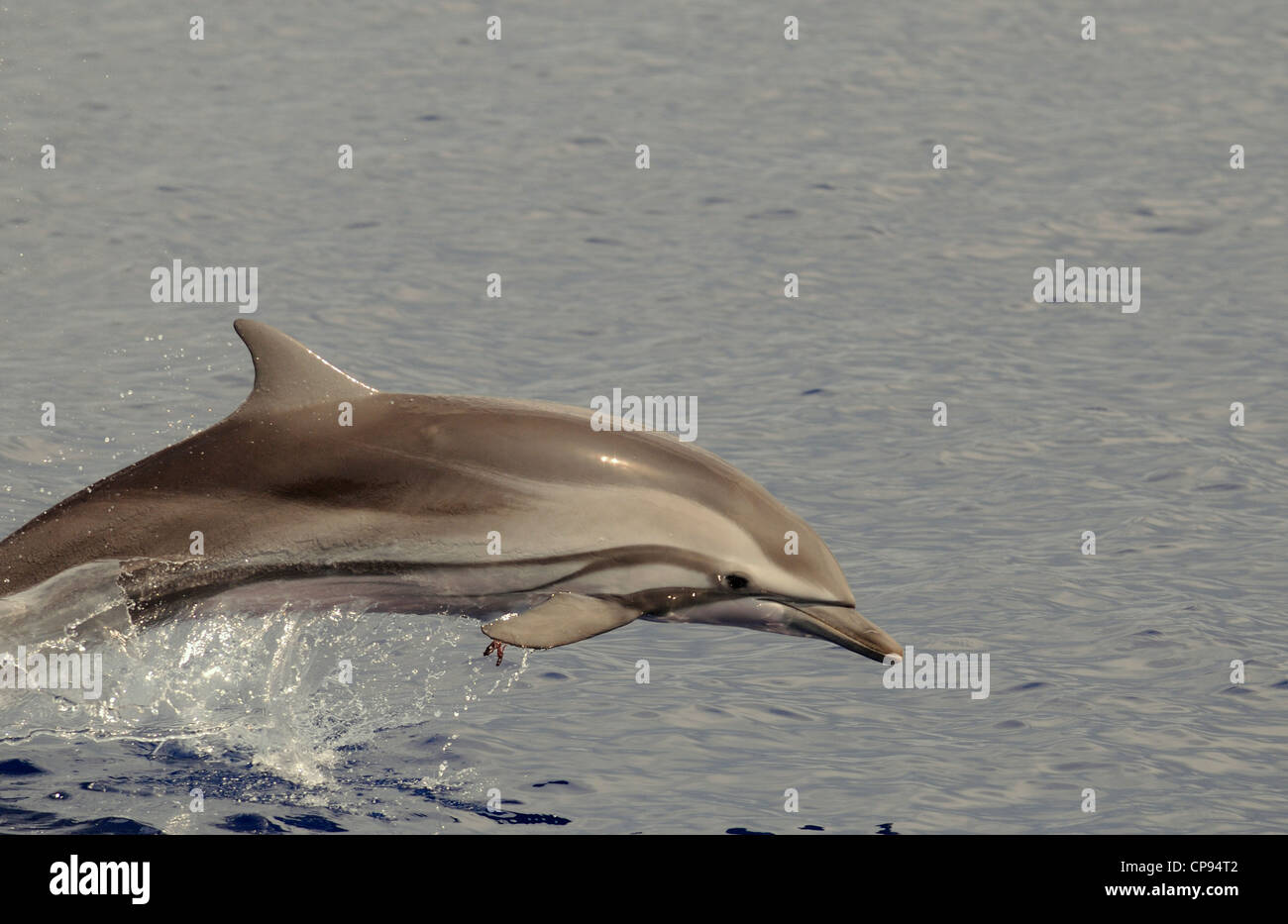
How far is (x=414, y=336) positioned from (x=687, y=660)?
6863 millimetres

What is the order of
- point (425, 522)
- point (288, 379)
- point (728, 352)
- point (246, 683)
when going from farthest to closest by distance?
1. point (728, 352)
2. point (246, 683)
3. point (288, 379)
4. point (425, 522)

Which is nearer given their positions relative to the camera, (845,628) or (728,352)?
(845,628)

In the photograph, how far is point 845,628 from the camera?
8.98 meters

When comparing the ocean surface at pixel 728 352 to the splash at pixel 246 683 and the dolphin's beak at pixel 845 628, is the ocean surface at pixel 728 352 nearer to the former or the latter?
the splash at pixel 246 683

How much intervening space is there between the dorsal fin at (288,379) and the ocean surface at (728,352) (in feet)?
3.28

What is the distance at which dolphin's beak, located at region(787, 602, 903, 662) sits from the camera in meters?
8.94

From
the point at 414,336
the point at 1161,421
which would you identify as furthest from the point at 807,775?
the point at 414,336

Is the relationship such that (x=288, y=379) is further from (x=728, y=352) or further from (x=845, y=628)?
(x=728, y=352)

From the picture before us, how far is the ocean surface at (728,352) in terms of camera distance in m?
10.0

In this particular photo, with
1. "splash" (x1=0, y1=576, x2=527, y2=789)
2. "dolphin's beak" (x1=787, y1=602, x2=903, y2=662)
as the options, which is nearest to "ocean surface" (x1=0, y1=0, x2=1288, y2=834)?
"splash" (x1=0, y1=576, x2=527, y2=789)

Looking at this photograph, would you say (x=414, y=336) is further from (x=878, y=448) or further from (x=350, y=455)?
(x=350, y=455)

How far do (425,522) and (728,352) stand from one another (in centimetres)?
899

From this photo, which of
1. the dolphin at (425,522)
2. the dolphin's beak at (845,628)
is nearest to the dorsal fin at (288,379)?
the dolphin at (425,522)

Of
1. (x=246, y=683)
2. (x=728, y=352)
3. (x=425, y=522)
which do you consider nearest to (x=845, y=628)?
(x=425, y=522)
